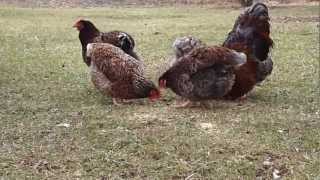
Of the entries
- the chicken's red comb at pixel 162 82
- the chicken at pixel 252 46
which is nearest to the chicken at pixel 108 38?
the chicken's red comb at pixel 162 82

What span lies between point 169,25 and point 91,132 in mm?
10795

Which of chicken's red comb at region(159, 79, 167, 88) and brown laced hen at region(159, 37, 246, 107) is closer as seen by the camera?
brown laced hen at region(159, 37, 246, 107)

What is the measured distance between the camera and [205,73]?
259 inches

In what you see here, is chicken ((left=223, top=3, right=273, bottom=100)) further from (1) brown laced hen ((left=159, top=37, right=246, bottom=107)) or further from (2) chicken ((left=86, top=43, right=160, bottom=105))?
(2) chicken ((left=86, top=43, right=160, bottom=105))

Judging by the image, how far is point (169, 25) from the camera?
53.5 ft

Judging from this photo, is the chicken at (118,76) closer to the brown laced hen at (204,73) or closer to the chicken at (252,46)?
the brown laced hen at (204,73)

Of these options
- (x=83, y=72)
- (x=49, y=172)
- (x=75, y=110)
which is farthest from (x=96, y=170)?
(x=83, y=72)

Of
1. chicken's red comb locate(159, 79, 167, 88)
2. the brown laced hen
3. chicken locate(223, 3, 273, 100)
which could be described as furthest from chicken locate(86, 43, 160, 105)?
chicken locate(223, 3, 273, 100)

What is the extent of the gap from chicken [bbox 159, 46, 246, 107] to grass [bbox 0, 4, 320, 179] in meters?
0.23

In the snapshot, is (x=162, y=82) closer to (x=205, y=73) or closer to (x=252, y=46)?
(x=205, y=73)

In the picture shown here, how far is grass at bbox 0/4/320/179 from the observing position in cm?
492

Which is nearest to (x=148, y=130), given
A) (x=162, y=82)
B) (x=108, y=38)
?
(x=162, y=82)

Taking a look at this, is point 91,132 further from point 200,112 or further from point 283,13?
point 283,13

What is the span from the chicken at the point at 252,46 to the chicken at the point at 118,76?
1048mm
